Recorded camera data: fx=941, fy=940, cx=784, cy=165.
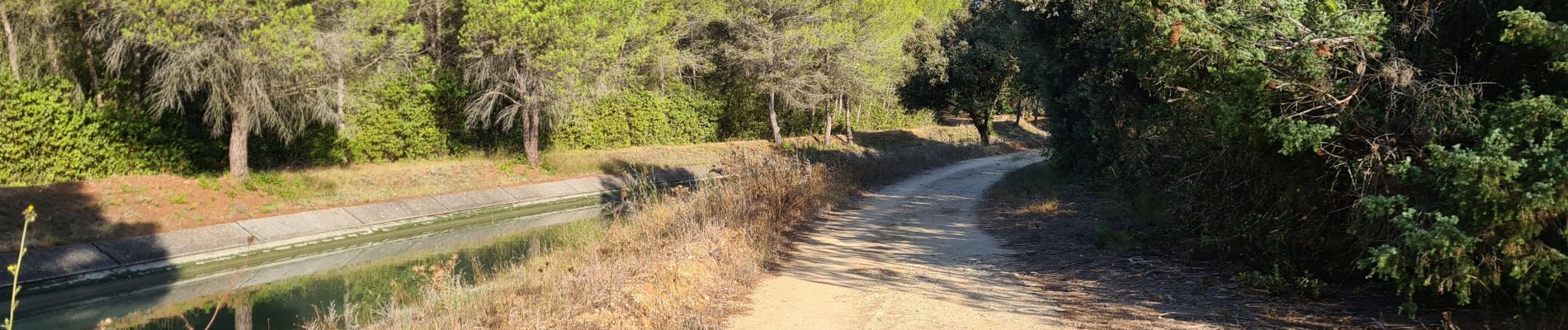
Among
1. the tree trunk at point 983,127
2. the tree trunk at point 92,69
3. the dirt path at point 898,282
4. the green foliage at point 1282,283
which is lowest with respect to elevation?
the dirt path at point 898,282

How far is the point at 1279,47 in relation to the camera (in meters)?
7.00

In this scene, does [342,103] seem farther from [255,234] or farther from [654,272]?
[654,272]

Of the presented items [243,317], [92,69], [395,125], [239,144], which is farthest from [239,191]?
[243,317]

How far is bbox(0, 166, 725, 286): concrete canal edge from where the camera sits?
1495cm

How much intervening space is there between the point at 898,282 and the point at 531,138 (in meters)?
23.4

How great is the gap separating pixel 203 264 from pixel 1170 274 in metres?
15.7

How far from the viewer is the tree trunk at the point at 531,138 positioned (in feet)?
99.2

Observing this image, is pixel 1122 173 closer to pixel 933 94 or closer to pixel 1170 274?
pixel 1170 274

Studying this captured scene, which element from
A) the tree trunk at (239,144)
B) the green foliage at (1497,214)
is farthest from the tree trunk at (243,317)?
the green foliage at (1497,214)

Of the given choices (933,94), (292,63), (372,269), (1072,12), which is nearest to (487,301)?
(372,269)

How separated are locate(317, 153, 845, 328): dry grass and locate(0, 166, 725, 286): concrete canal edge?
3.69 m

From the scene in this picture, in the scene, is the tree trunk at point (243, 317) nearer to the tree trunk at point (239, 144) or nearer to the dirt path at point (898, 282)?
the dirt path at point (898, 282)

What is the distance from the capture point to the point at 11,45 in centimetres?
1830

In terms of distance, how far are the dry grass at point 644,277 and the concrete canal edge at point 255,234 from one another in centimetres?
369
